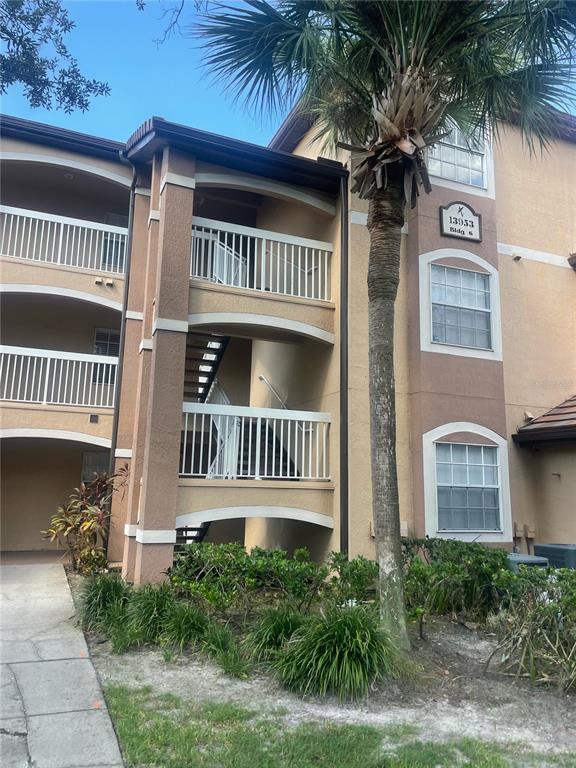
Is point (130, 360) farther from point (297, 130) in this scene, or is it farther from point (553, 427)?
point (553, 427)

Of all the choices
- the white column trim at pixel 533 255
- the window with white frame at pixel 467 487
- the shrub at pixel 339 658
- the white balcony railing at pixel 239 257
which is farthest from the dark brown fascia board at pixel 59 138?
the shrub at pixel 339 658

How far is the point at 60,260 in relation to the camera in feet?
43.7

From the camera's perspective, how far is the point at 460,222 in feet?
40.0

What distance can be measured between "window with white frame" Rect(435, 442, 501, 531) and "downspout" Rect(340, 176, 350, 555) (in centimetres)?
197

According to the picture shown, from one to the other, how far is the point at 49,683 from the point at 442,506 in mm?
7498

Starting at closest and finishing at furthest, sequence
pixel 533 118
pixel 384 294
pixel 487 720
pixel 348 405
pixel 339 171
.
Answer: pixel 487 720 < pixel 384 294 < pixel 533 118 < pixel 348 405 < pixel 339 171

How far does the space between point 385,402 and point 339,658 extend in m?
2.94

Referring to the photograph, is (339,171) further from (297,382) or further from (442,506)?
(442,506)

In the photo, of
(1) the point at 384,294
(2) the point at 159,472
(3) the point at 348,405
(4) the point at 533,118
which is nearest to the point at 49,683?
(2) the point at 159,472

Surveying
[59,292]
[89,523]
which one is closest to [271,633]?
[89,523]

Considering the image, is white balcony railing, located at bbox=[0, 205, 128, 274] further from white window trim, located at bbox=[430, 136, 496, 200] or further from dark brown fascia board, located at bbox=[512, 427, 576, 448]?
dark brown fascia board, located at bbox=[512, 427, 576, 448]

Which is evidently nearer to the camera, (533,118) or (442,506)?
(533,118)

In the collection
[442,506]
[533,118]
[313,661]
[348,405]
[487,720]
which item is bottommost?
[487,720]

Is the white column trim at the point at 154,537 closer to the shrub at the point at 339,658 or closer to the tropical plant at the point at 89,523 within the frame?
the tropical plant at the point at 89,523
